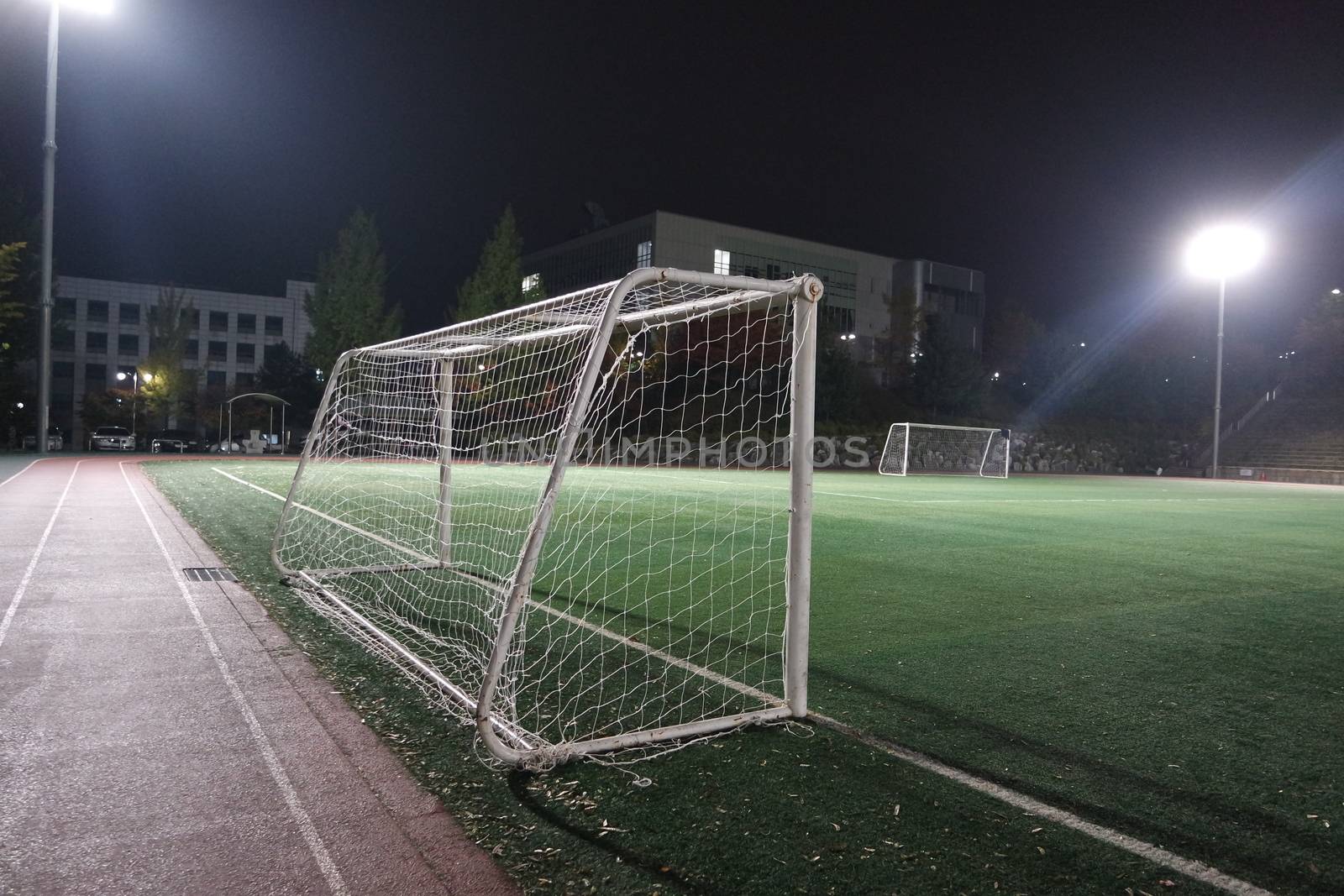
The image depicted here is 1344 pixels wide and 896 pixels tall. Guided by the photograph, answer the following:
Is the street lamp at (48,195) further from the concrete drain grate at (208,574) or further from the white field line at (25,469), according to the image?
the concrete drain grate at (208,574)

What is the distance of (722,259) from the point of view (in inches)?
2103

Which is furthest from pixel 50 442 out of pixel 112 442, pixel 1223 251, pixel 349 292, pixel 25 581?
pixel 1223 251

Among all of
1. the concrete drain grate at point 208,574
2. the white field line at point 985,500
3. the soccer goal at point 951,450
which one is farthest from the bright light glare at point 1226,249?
the concrete drain grate at point 208,574

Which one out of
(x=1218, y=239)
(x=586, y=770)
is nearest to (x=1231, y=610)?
(x=586, y=770)

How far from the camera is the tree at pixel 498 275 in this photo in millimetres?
40531

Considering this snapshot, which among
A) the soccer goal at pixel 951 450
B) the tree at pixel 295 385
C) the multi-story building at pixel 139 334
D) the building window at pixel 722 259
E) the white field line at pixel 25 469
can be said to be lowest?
the white field line at pixel 25 469

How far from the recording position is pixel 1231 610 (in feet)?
22.5

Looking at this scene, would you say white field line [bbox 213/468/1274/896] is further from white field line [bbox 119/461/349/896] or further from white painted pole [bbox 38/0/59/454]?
white painted pole [bbox 38/0/59/454]

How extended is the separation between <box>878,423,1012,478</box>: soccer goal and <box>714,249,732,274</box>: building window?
20.2m

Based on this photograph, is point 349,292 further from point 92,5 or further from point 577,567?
point 577,567

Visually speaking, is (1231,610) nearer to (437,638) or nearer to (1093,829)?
(1093,829)

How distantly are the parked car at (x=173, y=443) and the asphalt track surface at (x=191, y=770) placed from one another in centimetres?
3395

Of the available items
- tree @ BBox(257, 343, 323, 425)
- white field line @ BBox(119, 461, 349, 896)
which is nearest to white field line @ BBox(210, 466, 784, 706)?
white field line @ BBox(119, 461, 349, 896)

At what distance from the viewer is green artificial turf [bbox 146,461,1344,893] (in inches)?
109
